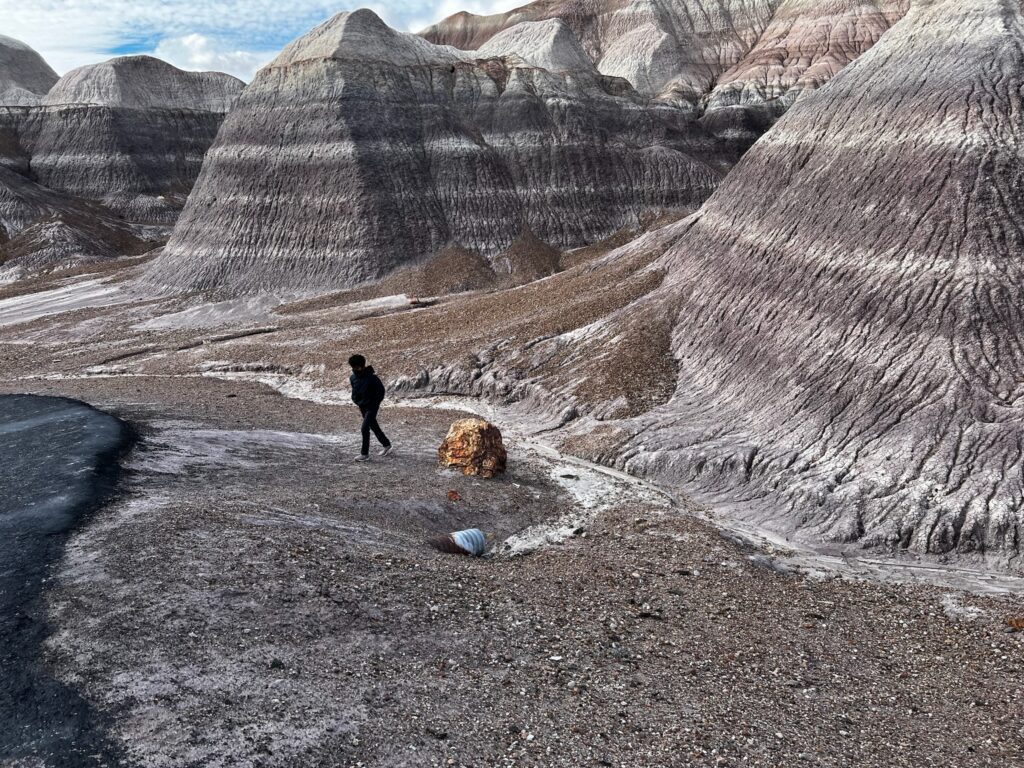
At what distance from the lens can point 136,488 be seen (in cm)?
1119

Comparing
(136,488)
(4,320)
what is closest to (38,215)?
(4,320)

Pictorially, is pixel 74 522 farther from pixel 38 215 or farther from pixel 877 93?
pixel 38 215

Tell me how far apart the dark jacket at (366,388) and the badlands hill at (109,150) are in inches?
1948

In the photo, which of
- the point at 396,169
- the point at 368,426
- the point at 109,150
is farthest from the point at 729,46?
the point at 368,426

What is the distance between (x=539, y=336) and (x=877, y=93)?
36.5ft

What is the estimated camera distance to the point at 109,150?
69062 mm

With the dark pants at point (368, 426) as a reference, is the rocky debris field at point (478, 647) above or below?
below

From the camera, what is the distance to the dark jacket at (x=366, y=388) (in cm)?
1448

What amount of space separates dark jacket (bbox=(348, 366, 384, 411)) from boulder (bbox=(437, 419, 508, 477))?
6.24 feet

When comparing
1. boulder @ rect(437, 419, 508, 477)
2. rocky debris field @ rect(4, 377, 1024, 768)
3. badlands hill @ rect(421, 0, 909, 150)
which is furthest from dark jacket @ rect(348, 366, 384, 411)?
badlands hill @ rect(421, 0, 909, 150)

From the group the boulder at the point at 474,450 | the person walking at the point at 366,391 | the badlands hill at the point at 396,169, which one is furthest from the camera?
the badlands hill at the point at 396,169

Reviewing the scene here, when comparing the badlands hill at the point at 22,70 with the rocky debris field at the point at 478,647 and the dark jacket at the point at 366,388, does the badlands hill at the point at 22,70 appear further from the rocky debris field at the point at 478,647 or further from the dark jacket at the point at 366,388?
the rocky debris field at the point at 478,647

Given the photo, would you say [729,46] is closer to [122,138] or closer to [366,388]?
[122,138]

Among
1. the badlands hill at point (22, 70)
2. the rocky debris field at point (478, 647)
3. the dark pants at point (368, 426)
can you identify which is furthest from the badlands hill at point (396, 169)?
the badlands hill at point (22, 70)
